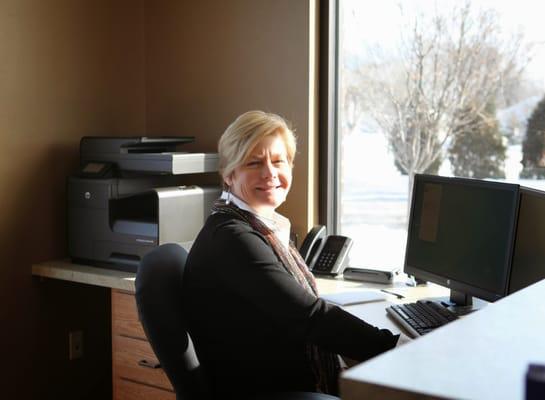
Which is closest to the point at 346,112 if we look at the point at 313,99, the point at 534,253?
the point at 313,99

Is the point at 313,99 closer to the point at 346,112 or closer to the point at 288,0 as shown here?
the point at 346,112

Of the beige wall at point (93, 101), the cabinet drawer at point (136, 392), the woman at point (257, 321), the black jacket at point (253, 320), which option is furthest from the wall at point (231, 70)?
the black jacket at point (253, 320)

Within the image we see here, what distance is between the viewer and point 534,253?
2.08m

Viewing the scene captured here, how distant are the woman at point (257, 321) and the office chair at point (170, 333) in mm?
53

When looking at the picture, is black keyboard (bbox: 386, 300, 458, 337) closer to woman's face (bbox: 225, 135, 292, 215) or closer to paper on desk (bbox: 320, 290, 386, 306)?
paper on desk (bbox: 320, 290, 386, 306)

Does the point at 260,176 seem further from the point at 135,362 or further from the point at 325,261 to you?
the point at 135,362

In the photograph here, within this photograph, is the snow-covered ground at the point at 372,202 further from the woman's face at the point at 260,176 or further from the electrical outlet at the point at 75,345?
the electrical outlet at the point at 75,345

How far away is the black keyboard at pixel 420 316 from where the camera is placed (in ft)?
6.91

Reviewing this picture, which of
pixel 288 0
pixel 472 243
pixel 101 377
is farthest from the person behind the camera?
pixel 101 377

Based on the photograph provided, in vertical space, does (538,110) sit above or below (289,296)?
above

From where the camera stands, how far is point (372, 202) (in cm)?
324

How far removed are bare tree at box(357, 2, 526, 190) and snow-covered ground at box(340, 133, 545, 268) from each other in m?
0.08

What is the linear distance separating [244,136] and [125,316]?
1.08 metres

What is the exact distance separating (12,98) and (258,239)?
156cm
